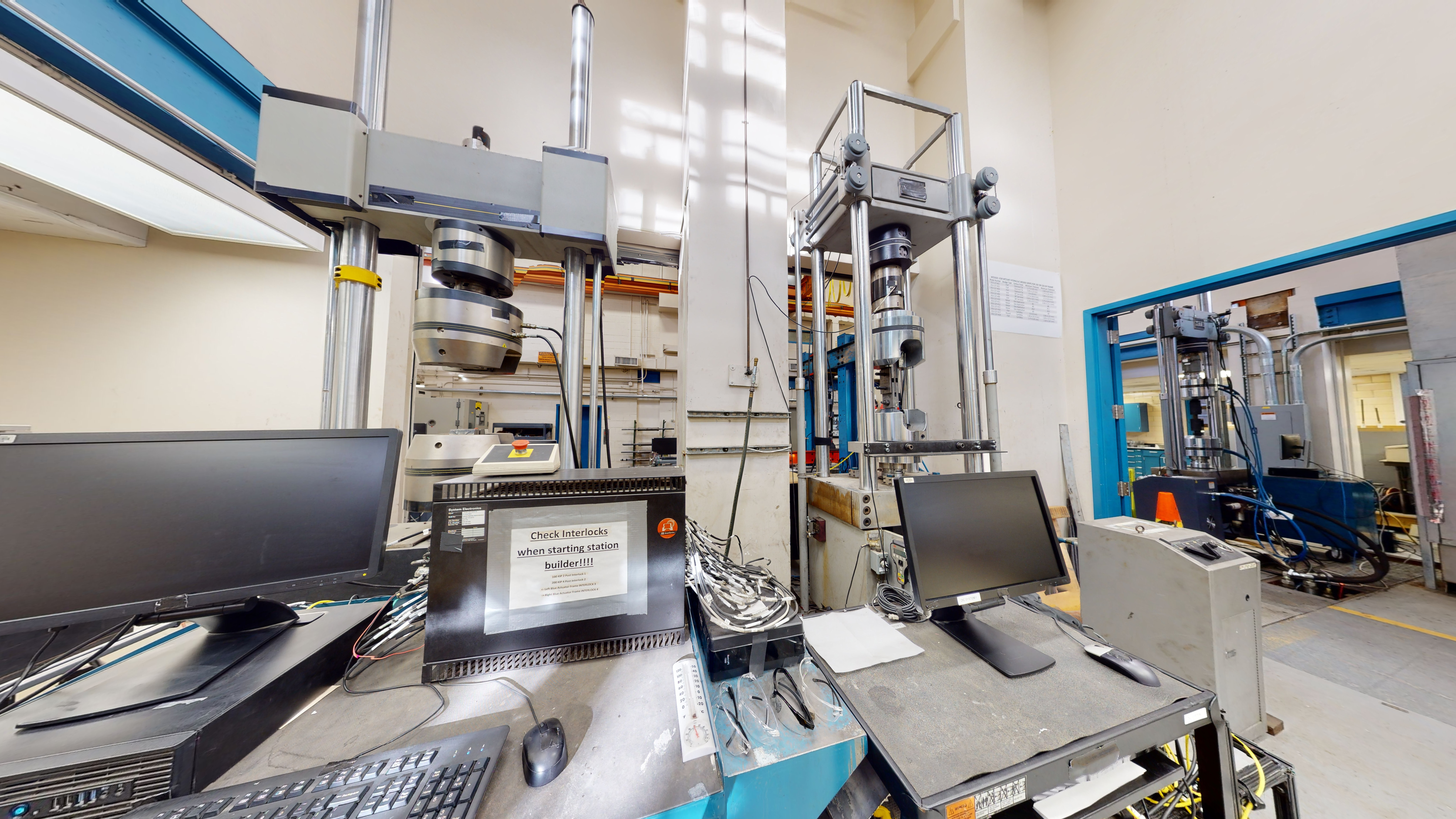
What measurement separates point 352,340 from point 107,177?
1.15 m

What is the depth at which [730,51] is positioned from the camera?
1.77 metres

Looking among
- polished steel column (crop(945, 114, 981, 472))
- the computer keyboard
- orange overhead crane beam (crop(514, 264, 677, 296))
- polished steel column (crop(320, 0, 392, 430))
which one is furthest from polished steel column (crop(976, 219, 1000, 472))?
polished steel column (crop(320, 0, 392, 430))

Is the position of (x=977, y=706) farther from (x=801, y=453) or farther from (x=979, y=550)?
(x=801, y=453)

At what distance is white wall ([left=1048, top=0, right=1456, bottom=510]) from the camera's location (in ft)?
4.70

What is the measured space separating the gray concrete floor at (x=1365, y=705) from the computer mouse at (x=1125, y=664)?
0.68m

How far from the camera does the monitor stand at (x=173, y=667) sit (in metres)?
0.51

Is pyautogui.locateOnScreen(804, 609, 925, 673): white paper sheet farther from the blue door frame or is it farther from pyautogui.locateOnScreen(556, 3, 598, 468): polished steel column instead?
the blue door frame

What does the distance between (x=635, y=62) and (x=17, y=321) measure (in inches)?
122

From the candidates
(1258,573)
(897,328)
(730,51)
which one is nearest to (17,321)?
(730,51)

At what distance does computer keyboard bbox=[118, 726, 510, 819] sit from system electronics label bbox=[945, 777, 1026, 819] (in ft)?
1.97

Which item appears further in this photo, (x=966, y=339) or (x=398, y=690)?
(x=966, y=339)

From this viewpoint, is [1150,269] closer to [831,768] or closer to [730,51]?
[730,51]

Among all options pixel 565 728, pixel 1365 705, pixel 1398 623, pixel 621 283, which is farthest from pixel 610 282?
pixel 1398 623

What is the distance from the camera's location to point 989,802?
0.57 meters
